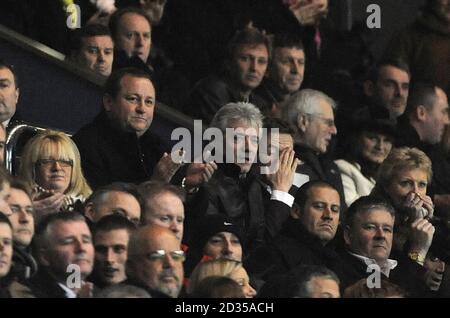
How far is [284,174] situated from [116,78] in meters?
1.18

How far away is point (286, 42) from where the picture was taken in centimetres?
1358

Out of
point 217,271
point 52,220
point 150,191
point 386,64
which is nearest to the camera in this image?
point 52,220

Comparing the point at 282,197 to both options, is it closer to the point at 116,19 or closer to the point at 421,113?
the point at 116,19

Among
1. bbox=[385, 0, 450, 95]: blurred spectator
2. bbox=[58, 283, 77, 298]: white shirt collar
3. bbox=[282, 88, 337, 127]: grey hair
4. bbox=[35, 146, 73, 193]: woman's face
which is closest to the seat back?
bbox=[35, 146, 73, 193]: woman's face

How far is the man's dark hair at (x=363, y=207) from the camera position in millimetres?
12570

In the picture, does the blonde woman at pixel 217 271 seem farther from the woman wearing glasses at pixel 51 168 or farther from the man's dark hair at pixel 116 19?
the man's dark hair at pixel 116 19

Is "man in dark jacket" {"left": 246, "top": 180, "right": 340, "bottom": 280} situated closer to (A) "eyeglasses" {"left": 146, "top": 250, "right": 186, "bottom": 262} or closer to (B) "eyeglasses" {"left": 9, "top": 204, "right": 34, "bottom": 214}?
(A) "eyeglasses" {"left": 146, "top": 250, "right": 186, "bottom": 262}

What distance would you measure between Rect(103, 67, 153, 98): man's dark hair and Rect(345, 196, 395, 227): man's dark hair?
1439 millimetres

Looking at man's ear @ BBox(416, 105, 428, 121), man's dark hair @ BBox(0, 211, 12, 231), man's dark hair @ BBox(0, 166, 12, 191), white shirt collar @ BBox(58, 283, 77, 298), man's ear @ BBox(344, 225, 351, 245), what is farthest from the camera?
man's ear @ BBox(416, 105, 428, 121)

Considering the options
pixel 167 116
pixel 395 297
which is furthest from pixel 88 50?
pixel 395 297

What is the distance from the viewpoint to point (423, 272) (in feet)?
42.4

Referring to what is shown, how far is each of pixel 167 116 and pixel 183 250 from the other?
4.43 ft

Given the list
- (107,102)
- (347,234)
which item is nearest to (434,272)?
(347,234)

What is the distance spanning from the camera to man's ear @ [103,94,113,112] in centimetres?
1226
